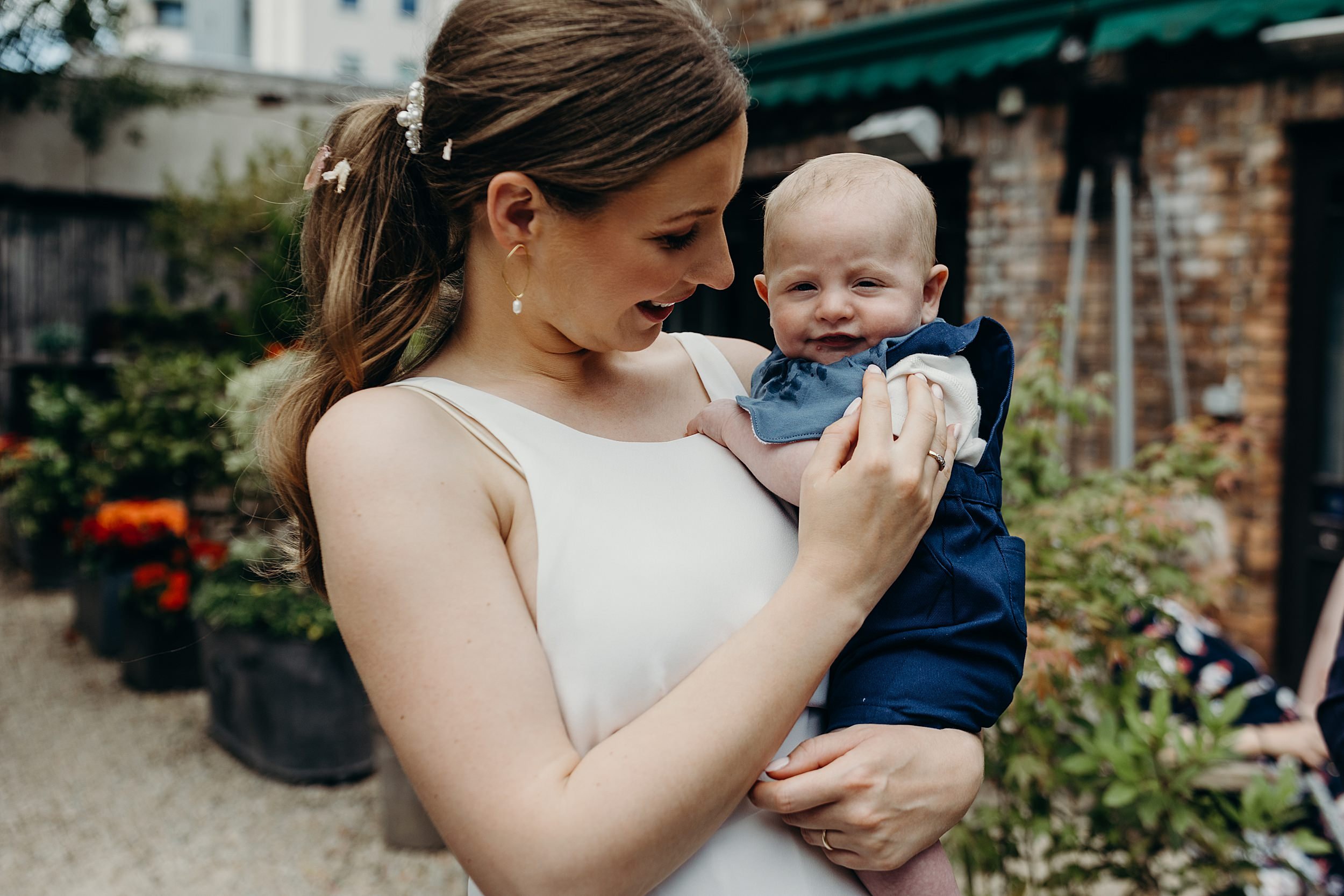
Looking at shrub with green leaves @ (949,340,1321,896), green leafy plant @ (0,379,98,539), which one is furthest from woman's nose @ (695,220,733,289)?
green leafy plant @ (0,379,98,539)

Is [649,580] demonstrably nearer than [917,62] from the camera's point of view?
Yes

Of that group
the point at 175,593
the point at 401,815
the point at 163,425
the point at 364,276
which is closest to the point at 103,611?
the point at 175,593

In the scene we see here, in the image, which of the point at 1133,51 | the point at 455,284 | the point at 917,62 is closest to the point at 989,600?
the point at 455,284

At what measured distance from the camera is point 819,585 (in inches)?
42.2

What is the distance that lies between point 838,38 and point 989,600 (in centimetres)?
504

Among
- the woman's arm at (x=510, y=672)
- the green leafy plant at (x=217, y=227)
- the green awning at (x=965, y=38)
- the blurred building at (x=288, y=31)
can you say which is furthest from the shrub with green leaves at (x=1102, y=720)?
the blurred building at (x=288, y=31)

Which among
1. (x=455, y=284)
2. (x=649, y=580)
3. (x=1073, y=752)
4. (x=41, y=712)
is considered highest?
(x=455, y=284)

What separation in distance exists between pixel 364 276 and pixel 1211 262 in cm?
415

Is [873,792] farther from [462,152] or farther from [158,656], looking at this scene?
[158,656]

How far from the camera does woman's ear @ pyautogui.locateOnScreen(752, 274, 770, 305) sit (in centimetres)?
152

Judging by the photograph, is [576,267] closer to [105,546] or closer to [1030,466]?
[1030,466]

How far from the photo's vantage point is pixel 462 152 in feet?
3.90

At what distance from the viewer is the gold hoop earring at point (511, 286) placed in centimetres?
124

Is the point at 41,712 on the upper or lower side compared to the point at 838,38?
lower
